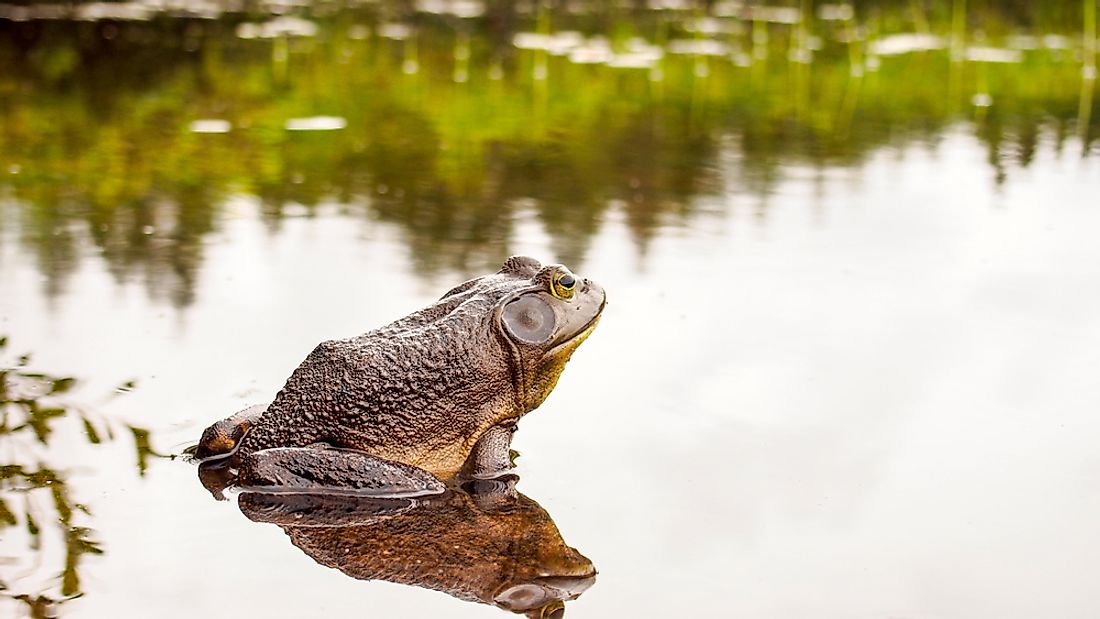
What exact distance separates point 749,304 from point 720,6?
19.4 m

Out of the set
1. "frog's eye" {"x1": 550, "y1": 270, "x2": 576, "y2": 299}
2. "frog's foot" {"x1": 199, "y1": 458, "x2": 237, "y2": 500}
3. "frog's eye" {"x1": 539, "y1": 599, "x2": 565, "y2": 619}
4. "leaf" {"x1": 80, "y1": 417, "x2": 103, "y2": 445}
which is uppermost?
"frog's eye" {"x1": 550, "y1": 270, "x2": 576, "y2": 299}

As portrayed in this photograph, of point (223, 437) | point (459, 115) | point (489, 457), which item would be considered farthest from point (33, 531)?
point (459, 115)

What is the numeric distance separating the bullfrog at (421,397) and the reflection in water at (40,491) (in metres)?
0.55

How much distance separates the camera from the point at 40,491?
16.2 ft

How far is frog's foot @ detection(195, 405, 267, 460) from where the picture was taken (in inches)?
206

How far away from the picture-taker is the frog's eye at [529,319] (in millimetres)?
5070

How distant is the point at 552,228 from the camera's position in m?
9.30

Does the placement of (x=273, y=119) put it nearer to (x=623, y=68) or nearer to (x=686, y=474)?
(x=623, y=68)

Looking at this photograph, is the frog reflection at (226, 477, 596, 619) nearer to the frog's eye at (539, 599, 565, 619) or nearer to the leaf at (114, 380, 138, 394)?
the frog's eye at (539, 599, 565, 619)

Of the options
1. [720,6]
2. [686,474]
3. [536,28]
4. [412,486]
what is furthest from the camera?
[720,6]

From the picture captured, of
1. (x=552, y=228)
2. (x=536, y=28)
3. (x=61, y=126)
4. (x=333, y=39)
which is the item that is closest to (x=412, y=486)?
(x=552, y=228)

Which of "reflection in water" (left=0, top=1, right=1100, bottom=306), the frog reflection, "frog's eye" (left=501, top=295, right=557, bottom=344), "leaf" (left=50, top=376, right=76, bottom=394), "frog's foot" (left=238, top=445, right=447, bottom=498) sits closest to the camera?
the frog reflection

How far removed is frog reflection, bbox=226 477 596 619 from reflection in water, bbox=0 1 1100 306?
2.93 metres

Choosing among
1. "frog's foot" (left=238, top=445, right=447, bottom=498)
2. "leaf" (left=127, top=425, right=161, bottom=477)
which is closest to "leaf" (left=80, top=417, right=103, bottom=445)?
"leaf" (left=127, top=425, right=161, bottom=477)
